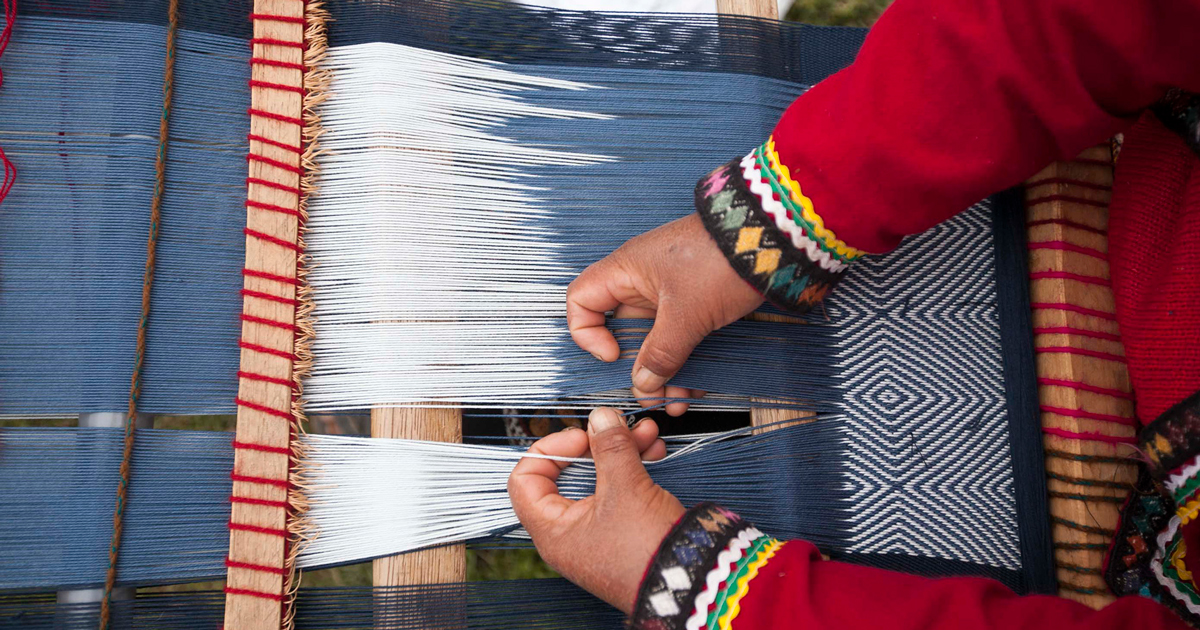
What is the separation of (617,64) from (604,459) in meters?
0.69

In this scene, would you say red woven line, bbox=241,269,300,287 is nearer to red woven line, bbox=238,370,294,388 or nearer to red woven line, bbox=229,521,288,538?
red woven line, bbox=238,370,294,388

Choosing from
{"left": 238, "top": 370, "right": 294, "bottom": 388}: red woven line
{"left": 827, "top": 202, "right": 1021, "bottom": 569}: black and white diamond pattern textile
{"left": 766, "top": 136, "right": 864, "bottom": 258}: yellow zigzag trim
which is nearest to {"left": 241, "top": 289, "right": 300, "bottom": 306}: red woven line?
{"left": 238, "top": 370, "right": 294, "bottom": 388}: red woven line

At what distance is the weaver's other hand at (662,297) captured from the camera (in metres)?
1.02

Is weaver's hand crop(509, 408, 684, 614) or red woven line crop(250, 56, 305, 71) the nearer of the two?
weaver's hand crop(509, 408, 684, 614)

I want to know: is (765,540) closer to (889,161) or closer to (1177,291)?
(889,161)

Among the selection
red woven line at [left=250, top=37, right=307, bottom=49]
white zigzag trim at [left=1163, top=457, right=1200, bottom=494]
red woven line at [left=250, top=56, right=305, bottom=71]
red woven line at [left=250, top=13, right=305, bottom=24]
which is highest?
red woven line at [left=250, top=13, right=305, bottom=24]

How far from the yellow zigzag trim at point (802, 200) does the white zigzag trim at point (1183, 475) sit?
1.78 feet

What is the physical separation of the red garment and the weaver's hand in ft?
0.49

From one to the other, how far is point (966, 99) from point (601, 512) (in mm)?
705

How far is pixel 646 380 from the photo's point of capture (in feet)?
3.56

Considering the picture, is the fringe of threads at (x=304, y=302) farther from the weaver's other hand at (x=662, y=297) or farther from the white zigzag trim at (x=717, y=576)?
the white zigzag trim at (x=717, y=576)

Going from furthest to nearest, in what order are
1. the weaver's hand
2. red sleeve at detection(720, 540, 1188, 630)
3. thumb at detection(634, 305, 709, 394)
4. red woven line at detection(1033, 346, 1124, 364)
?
red woven line at detection(1033, 346, 1124, 364)
thumb at detection(634, 305, 709, 394)
the weaver's hand
red sleeve at detection(720, 540, 1188, 630)

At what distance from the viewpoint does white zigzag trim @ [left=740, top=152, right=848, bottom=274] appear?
3.24ft

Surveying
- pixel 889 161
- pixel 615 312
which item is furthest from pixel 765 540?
pixel 889 161
